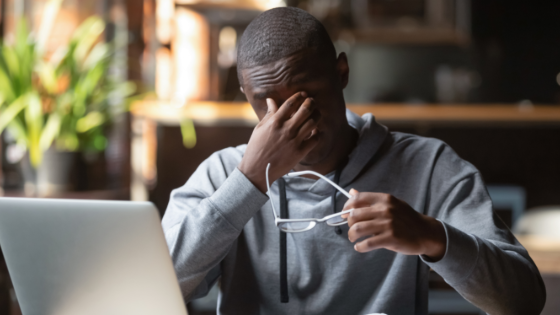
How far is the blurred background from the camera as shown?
2094 millimetres

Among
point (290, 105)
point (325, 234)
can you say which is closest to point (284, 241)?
point (325, 234)

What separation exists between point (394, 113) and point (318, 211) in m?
1.76

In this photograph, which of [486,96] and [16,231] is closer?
[16,231]

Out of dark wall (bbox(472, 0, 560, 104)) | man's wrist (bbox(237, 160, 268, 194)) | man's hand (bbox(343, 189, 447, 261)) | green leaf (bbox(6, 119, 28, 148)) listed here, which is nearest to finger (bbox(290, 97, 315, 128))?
man's wrist (bbox(237, 160, 268, 194))

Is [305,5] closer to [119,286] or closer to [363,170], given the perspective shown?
[363,170]

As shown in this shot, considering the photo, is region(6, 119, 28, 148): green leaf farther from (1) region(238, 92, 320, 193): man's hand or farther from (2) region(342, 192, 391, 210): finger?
(2) region(342, 192, 391, 210): finger

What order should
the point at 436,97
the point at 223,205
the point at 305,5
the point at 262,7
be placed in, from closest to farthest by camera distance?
the point at 223,205, the point at 262,7, the point at 305,5, the point at 436,97

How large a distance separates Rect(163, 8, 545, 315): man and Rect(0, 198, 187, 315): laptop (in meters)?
0.21

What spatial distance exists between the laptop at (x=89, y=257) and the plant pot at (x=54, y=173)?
1430 mm

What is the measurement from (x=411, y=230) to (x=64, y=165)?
1714 millimetres

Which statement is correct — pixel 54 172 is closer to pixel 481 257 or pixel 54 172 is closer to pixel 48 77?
pixel 48 77

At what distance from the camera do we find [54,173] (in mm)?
2100

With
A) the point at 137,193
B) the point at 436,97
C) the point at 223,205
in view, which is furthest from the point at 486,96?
the point at 223,205

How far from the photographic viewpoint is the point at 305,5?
12.3 ft
